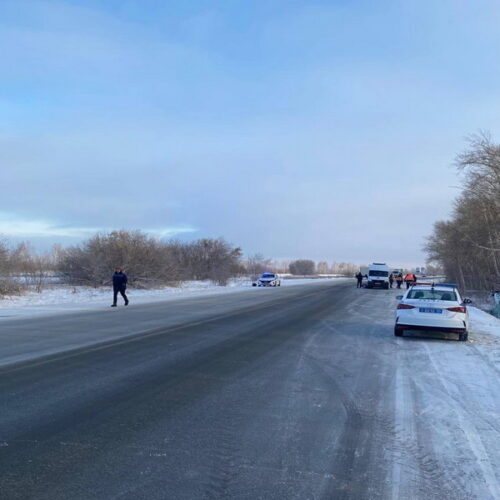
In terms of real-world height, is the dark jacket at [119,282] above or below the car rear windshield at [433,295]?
above

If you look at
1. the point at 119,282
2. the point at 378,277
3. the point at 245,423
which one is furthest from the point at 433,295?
the point at 378,277

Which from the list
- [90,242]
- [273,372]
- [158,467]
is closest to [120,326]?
[273,372]

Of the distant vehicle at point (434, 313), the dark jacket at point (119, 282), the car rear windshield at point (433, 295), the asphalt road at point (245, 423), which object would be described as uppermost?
the dark jacket at point (119, 282)

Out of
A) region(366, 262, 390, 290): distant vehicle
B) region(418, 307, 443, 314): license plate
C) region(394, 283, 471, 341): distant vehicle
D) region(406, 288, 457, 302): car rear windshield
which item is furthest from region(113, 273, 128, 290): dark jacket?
region(366, 262, 390, 290): distant vehicle

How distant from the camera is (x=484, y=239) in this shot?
1957 inches

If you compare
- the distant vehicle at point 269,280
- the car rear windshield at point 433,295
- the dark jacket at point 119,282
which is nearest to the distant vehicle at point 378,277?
the distant vehicle at point 269,280

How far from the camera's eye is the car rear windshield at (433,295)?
50.0 ft

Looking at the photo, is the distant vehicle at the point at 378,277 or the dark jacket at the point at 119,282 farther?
the distant vehicle at the point at 378,277

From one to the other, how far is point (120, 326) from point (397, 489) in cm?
1357

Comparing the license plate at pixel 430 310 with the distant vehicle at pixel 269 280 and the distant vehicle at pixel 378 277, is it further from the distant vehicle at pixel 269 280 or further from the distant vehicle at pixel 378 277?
the distant vehicle at pixel 269 280

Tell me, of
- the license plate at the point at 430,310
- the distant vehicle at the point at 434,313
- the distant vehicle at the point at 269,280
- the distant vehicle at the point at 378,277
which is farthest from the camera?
the distant vehicle at the point at 269,280

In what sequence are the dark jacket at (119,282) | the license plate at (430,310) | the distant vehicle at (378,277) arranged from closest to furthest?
1. the license plate at (430,310)
2. the dark jacket at (119,282)
3. the distant vehicle at (378,277)

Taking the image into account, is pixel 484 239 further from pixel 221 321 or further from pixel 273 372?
pixel 273 372

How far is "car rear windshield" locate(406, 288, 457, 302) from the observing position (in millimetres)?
15250
